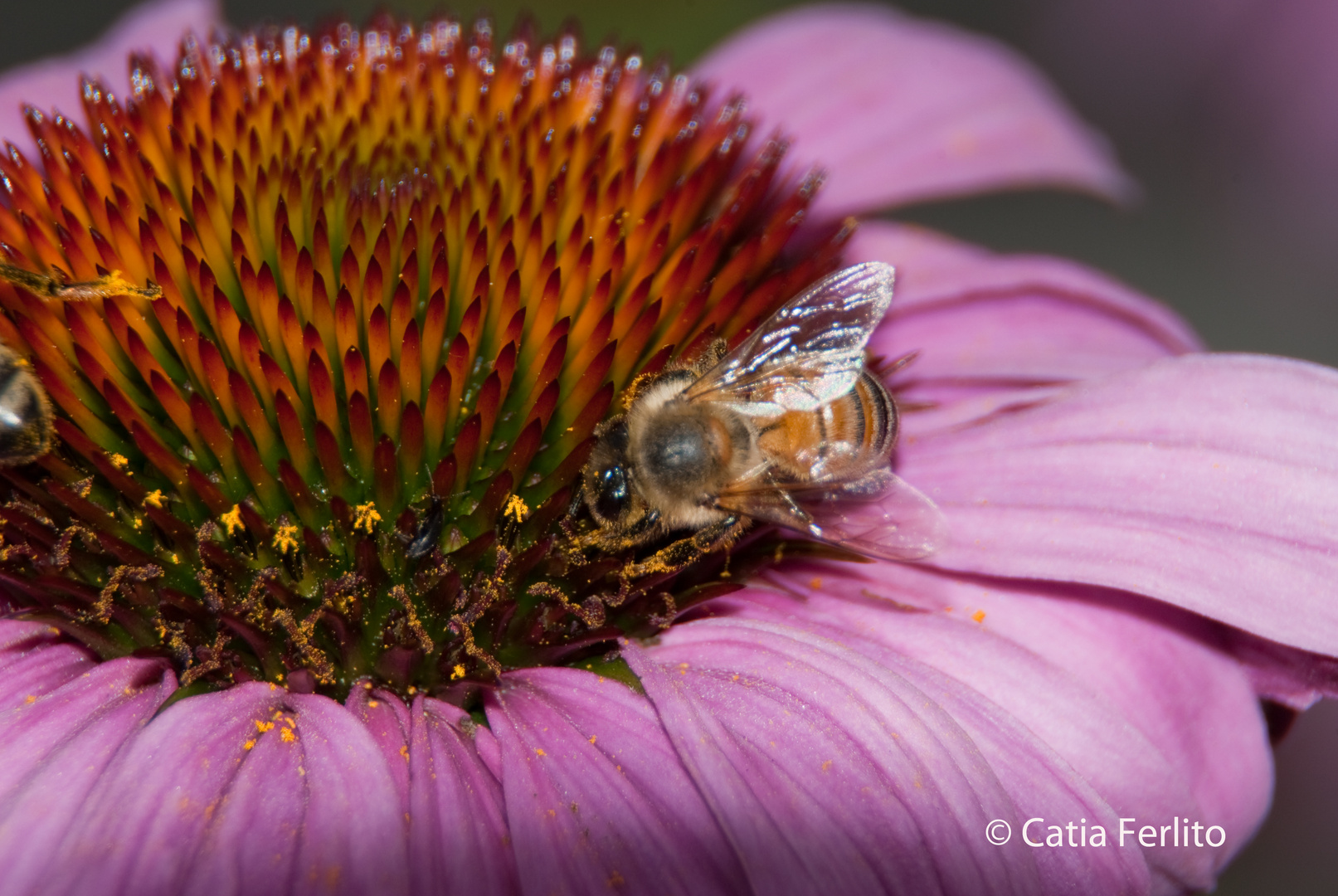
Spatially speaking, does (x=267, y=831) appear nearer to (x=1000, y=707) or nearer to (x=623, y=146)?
(x=1000, y=707)

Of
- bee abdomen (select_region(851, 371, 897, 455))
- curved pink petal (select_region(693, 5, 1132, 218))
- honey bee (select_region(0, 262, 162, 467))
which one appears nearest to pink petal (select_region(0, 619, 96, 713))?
honey bee (select_region(0, 262, 162, 467))

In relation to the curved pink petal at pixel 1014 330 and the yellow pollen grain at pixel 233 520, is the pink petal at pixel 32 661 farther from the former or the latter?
the curved pink petal at pixel 1014 330

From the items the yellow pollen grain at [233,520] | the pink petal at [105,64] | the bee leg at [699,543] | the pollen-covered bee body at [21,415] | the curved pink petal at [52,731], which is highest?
the pink petal at [105,64]

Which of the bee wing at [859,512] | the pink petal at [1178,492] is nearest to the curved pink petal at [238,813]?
the bee wing at [859,512]

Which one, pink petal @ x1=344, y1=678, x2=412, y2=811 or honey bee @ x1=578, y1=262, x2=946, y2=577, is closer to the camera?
pink petal @ x1=344, y1=678, x2=412, y2=811

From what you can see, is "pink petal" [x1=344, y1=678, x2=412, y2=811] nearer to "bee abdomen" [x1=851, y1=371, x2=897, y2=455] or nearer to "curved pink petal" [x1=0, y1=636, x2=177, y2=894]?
"curved pink petal" [x1=0, y1=636, x2=177, y2=894]

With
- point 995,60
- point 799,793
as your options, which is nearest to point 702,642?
point 799,793
